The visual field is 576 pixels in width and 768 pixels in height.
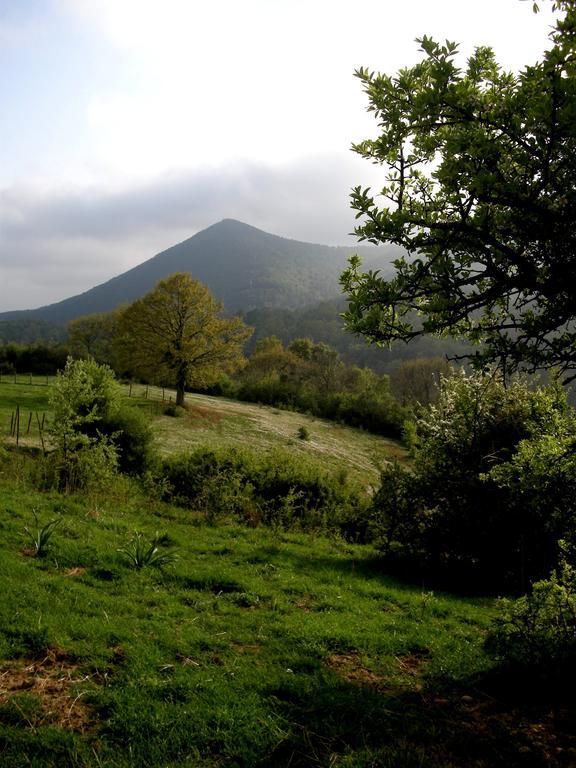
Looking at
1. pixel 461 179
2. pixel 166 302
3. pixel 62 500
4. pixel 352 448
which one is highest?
pixel 166 302

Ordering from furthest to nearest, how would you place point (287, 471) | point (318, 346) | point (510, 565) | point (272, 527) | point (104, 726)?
1. point (318, 346)
2. point (287, 471)
3. point (272, 527)
4. point (510, 565)
5. point (104, 726)

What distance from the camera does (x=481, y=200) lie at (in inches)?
196

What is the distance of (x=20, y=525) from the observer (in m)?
11.1

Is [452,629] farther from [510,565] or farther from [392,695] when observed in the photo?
[510,565]

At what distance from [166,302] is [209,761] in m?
43.4

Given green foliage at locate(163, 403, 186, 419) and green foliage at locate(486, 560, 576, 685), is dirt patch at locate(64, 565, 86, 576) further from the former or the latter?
green foliage at locate(163, 403, 186, 419)

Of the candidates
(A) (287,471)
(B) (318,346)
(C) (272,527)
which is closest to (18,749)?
(C) (272,527)

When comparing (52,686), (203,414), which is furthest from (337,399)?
(52,686)

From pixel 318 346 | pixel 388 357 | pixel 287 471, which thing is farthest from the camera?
pixel 388 357

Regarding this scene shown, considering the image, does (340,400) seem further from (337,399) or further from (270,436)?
(270,436)

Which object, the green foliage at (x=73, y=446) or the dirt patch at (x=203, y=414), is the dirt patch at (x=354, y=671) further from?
the dirt patch at (x=203, y=414)

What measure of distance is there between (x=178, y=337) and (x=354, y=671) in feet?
132

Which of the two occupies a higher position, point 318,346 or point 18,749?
point 318,346

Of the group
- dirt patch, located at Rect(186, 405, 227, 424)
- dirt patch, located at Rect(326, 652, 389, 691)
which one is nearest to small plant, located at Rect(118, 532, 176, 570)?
dirt patch, located at Rect(326, 652, 389, 691)
